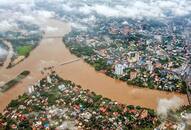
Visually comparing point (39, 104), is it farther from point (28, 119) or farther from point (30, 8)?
point (30, 8)

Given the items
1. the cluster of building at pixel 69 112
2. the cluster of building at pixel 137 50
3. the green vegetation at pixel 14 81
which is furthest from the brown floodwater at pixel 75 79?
the cluster of building at pixel 69 112

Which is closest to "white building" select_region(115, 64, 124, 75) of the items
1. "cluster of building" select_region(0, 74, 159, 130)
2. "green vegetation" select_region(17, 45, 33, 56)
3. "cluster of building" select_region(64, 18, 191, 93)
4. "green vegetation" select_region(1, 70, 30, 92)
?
"cluster of building" select_region(64, 18, 191, 93)

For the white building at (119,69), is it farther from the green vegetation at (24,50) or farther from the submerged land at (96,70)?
the green vegetation at (24,50)

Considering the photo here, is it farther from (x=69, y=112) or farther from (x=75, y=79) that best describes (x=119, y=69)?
(x=69, y=112)

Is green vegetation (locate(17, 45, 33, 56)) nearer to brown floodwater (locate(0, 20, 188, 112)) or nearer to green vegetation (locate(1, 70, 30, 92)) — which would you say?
brown floodwater (locate(0, 20, 188, 112))

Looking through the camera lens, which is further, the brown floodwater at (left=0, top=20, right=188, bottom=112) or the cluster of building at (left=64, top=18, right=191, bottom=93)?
the cluster of building at (left=64, top=18, right=191, bottom=93)

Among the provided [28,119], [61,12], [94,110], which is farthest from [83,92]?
[61,12]

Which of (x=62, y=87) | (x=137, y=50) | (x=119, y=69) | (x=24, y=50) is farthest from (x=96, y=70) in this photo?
(x=24, y=50)
